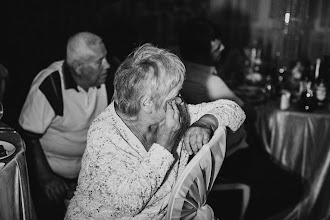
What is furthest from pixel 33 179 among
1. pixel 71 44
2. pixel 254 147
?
pixel 254 147

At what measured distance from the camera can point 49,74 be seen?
2436mm

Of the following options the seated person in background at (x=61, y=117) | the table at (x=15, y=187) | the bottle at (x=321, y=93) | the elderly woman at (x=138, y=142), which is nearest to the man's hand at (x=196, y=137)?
the elderly woman at (x=138, y=142)

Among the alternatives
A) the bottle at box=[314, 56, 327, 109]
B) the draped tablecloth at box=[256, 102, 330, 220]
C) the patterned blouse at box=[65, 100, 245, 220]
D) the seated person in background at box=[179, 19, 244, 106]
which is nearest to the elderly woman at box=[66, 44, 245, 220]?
the patterned blouse at box=[65, 100, 245, 220]

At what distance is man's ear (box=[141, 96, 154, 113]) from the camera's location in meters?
1.51

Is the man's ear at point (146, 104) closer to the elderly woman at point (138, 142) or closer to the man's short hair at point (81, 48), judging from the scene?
the elderly woman at point (138, 142)

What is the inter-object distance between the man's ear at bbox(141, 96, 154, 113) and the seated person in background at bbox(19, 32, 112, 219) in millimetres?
1023

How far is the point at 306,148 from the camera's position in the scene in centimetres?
300

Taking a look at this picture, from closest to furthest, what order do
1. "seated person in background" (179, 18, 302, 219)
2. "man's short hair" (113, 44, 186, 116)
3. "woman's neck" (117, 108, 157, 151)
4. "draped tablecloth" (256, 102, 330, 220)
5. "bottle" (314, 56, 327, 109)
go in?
1. "man's short hair" (113, 44, 186, 116)
2. "woman's neck" (117, 108, 157, 151)
3. "seated person in background" (179, 18, 302, 219)
4. "draped tablecloth" (256, 102, 330, 220)
5. "bottle" (314, 56, 327, 109)

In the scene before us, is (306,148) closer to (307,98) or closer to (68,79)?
(307,98)

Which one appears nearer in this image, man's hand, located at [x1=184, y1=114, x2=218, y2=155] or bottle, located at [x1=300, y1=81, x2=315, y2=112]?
man's hand, located at [x1=184, y1=114, x2=218, y2=155]

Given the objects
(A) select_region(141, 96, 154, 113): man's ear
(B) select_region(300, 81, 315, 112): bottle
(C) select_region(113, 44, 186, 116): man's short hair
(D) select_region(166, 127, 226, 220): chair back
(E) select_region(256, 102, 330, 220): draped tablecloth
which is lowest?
(E) select_region(256, 102, 330, 220): draped tablecloth

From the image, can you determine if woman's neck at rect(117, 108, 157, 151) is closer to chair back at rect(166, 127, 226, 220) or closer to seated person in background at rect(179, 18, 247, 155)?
chair back at rect(166, 127, 226, 220)

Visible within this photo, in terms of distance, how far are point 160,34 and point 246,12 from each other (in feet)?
4.41

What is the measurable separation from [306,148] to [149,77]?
6.34 feet
